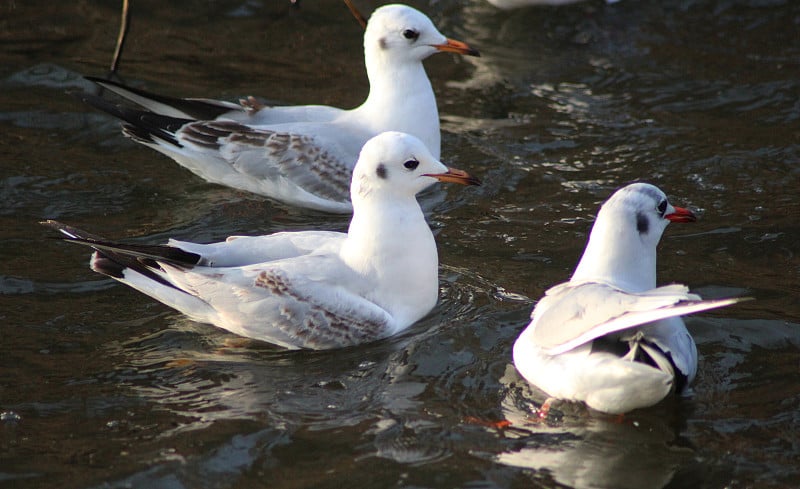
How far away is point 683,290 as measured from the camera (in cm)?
547

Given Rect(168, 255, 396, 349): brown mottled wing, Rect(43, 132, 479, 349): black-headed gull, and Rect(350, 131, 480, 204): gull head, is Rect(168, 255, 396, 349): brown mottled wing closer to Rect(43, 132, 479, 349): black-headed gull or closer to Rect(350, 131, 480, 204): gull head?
Rect(43, 132, 479, 349): black-headed gull

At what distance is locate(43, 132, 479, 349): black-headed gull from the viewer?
6.87 metres

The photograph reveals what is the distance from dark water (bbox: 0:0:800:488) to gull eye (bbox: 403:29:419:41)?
112 cm

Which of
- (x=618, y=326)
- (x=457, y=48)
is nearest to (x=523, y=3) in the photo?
(x=457, y=48)

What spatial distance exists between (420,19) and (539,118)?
5.77ft

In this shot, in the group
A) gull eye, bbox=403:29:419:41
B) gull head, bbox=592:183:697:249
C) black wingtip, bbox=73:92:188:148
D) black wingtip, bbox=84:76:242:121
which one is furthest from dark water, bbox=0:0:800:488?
gull eye, bbox=403:29:419:41

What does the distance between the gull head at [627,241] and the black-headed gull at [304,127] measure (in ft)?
9.82

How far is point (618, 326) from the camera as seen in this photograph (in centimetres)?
547

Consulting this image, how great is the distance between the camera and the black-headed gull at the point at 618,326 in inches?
218

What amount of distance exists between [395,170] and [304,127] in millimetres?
2279

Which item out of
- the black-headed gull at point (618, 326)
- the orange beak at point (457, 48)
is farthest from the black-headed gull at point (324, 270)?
the orange beak at point (457, 48)

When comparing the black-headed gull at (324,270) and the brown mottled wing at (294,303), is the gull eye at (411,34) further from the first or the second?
the brown mottled wing at (294,303)

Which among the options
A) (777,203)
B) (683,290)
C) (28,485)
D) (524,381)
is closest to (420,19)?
(777,203)

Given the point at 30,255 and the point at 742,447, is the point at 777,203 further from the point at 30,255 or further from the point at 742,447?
the point at 30,255
